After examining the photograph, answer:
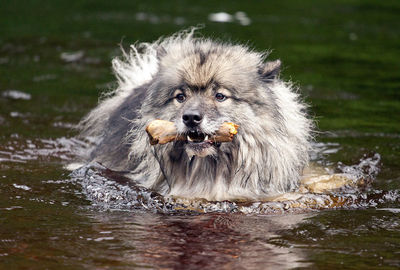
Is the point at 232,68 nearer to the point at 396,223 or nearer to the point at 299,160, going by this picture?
the point at 299,160

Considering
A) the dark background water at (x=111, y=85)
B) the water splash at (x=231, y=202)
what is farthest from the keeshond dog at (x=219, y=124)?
the dark background water at (x=111, y=85)

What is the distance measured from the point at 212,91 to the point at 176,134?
425 millimetres

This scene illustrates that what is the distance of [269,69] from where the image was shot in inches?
200

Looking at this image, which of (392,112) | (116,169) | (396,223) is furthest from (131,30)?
Answer: (396,223)

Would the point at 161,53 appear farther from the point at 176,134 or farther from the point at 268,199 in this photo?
the point at 268,199

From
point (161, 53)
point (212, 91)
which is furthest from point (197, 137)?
point (161, 53)

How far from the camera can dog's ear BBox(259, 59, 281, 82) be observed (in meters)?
5.09

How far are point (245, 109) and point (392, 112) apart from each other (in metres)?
3.41

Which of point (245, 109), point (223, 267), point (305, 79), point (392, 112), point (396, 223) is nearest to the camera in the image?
point (223, 267)

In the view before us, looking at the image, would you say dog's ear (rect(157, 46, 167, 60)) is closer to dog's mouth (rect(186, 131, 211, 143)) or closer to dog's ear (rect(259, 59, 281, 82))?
dog's ear (rect(259, 59, 281, 82))

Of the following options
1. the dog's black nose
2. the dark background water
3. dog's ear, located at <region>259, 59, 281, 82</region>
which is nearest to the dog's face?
the dog's black nose

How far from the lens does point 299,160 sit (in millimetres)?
5336

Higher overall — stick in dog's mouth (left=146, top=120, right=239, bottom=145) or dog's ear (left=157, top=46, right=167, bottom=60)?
dog's ear (left=157, top=46, right=167, bottom=60)

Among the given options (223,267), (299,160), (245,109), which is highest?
(245,109)
